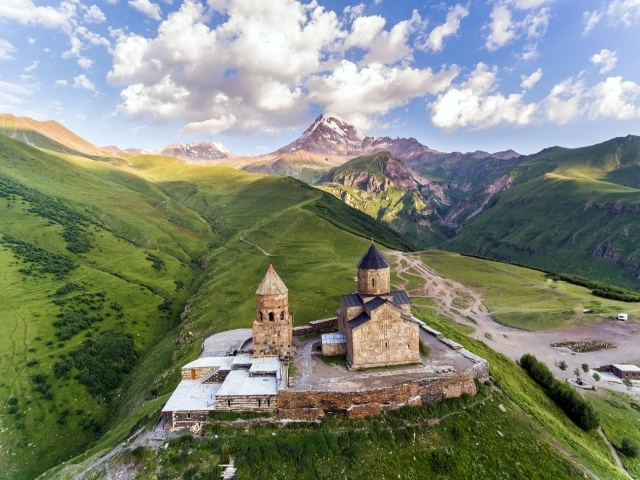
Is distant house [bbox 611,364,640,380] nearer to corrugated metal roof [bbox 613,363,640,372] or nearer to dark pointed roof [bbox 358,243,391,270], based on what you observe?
corrugated metal roof [bbox 613,363,640,372]

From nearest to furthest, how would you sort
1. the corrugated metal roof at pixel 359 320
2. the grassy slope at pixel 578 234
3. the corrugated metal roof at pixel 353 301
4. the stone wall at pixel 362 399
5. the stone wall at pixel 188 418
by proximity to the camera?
the stone wall at pixel 188 418 → the stone wall at pixel 362 399 → the corrugated metal roof at pixel 359 320 → the corrugated metal roof at pixel 353 301 → the grassy slope at pixel 578 234

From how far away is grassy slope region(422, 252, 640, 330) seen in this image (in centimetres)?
6162

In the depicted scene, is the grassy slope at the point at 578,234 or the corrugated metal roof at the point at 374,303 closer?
the corrugated metal roof at the point at 374,303

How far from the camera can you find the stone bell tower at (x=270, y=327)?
1254 inches

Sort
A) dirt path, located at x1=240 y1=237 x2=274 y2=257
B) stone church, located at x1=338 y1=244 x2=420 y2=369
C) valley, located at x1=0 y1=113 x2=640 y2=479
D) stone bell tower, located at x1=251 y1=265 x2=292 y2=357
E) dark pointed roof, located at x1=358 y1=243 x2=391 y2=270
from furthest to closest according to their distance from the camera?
1. dirt path, located at x1=240 y1=237 x2=274 y2=257
2. dark pointed roof, located at x1=358 y1=243 x2=391 y2=270
3. stone bell tower, located at x1=251 y1=265 x2=292 y2=357
4. stone church, located at x1=338 y1=244 x2=420 y2=369
5. valley, located at x1=0 y1=113 x2=640 y2=479

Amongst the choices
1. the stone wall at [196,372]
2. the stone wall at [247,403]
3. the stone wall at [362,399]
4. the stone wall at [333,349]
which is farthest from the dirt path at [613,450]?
the stone wall at [196,372]

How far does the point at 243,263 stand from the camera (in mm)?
86938

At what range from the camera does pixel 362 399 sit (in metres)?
25.7

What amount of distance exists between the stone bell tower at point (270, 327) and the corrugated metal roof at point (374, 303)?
7.71m

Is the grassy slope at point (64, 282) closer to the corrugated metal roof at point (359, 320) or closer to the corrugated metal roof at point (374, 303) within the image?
the corrugated metal roof at point (359, 320)

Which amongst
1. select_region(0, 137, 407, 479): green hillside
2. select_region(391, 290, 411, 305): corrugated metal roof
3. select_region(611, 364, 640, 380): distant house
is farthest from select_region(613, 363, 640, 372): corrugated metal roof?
select_region(0, 137, 407, 479): green hillside

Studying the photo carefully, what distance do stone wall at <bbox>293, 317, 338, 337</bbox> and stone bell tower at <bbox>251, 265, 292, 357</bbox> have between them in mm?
6340

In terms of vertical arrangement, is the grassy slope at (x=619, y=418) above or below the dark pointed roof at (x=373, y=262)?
below

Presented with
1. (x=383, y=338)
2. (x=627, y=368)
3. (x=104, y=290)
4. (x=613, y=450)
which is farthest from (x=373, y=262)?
(x=104, y=290)
